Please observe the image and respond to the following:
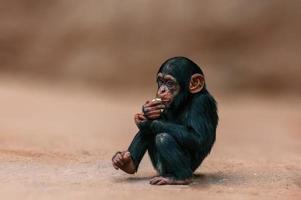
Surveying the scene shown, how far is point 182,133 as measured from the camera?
4168 mm

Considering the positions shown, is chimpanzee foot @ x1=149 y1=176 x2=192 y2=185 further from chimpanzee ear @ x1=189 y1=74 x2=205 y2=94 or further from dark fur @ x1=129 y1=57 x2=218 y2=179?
chimpanzee ear @ x1=189 y1=74 x2=205 y2=94

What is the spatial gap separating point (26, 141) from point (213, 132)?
2439 mm

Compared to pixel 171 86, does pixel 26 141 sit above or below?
below

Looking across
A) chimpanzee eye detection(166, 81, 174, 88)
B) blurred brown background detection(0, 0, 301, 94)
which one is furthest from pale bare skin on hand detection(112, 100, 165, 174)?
blurred brown background detection(0, 0, 301, 94)

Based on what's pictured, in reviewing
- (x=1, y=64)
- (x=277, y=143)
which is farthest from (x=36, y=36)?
(x=277, y=143)

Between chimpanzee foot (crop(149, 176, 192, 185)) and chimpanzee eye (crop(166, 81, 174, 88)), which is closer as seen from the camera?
chimpanzee foot (crop(149, 176, 192, 185))

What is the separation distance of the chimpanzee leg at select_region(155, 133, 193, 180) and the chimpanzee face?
0.70 ft

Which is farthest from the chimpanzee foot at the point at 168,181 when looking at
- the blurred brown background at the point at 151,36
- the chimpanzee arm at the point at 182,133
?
the blurred brown background at the point at 151,36


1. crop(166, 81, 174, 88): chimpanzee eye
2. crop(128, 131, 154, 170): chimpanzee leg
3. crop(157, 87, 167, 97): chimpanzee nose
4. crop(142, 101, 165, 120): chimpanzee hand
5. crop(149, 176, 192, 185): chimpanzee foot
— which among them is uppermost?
crop(166, 81, 174, 88): chimpanzee eye

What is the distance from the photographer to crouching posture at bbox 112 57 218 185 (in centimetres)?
418

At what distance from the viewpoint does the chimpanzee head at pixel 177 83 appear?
14.0 feet

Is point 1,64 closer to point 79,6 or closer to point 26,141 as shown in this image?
point 79,6

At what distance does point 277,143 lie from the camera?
266 inches

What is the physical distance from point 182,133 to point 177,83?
30 cm
